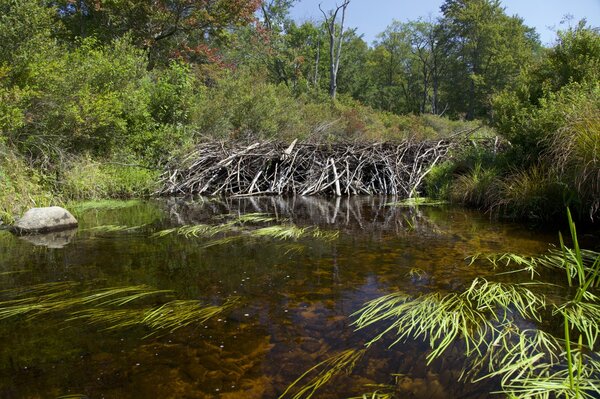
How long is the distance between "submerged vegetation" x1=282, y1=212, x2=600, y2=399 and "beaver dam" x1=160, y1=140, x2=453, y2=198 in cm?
843

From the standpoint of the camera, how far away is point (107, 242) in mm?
5398

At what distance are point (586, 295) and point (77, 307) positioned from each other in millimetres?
3985

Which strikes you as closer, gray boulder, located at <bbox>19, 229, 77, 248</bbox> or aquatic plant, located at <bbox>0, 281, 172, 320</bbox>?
aquatic plant, located at <bbox>0, 281, 172, 320</bbox>

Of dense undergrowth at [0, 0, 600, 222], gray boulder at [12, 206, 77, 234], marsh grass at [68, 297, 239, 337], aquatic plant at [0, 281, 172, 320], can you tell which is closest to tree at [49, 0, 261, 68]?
dense undergrowth at [0, 0, 600, 222]

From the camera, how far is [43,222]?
6297 mm

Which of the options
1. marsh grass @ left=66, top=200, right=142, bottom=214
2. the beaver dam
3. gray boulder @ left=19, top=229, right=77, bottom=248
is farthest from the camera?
the beaver dam

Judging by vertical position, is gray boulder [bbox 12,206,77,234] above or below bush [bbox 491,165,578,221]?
above

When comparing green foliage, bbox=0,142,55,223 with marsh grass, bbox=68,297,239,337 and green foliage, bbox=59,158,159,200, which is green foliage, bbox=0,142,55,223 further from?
marsh grass, bbox=68,297,239,337

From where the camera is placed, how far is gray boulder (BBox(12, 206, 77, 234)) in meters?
6.20

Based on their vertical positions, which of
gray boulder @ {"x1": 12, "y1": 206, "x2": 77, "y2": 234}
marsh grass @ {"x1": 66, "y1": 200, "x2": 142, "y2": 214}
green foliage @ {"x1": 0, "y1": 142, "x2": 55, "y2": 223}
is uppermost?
green foliage @ {"x1": 0, "y1": 142, "x2": 55, "y2": 223}

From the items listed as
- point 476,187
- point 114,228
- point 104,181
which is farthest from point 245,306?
point 104,181

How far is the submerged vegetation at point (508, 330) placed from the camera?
199 cm

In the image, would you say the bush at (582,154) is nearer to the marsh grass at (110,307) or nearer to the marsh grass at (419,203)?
the marsh grass at (419,203)

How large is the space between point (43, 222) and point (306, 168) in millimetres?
7691
